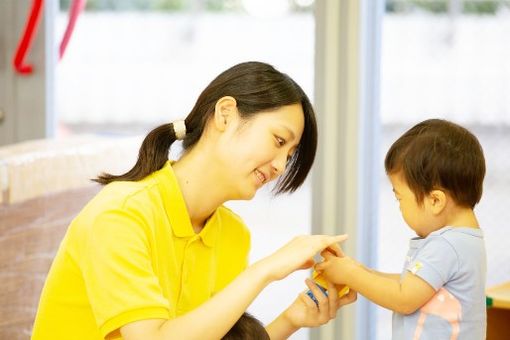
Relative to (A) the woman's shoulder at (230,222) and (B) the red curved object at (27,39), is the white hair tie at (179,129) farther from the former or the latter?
(B) the red curved object at (27,39)

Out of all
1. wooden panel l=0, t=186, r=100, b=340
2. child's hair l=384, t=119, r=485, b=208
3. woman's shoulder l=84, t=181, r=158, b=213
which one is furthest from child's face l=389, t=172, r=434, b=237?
wooden panel l=0, t=186, r=100, b=340

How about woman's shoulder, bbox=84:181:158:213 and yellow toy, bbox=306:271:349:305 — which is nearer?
woman's shoulder, bbox=84:181:158:213

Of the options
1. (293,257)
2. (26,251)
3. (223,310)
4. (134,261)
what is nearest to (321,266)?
(293,257)

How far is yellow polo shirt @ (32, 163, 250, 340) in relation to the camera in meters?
1.48

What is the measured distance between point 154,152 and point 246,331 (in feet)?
1.28

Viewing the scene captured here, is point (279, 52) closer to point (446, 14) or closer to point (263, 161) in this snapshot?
point (446, 14)

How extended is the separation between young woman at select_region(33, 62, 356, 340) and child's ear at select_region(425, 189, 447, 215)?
19cm

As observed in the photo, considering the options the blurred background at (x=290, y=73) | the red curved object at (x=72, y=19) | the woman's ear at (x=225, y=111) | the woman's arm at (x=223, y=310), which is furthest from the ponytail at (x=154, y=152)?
the red curved object at (x=72, y=19)

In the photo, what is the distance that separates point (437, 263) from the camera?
1.55m

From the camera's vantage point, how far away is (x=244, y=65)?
1675mm

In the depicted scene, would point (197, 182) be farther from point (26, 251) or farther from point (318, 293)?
point (26, 251)

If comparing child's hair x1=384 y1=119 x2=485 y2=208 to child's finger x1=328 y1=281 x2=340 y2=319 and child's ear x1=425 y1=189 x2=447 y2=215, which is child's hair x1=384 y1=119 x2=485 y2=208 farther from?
child's finger x1=328 y1=281 x2=340 y2=319

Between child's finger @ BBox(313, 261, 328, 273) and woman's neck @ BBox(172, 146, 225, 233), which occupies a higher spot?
woman's neck @ BBox(172, 146, 225, 233)

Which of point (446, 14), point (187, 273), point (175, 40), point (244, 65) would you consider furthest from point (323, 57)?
point (187, 273)
